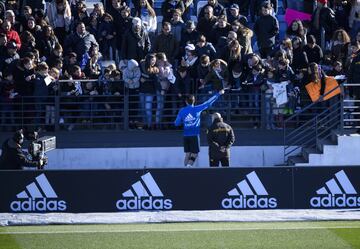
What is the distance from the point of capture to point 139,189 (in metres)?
19.4

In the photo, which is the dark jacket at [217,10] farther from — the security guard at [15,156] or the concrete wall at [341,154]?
the security guard at [15,156]

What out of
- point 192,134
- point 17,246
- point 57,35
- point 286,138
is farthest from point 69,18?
point 17,246

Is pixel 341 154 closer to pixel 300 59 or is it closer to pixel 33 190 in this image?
pixel 300 59

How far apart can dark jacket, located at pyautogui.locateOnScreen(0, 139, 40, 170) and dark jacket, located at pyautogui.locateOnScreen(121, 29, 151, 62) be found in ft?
12.3

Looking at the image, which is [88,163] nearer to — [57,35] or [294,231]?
[57,35]

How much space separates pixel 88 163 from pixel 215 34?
4053mm

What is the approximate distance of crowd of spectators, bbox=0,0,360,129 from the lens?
22.7 meters

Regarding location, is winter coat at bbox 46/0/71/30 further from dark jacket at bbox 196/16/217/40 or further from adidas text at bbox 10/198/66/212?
adidas text at bbox 10/198/66/212

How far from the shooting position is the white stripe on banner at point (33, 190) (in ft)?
63.4

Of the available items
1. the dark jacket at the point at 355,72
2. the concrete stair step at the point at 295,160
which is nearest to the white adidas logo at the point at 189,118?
the concrete stair step at the point at 295,160

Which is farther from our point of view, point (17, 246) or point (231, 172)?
point (231, 172)

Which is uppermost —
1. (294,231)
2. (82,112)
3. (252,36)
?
(252,36)


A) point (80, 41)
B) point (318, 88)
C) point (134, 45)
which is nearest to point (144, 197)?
point (134, 45)

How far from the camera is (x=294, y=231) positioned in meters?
17.6
